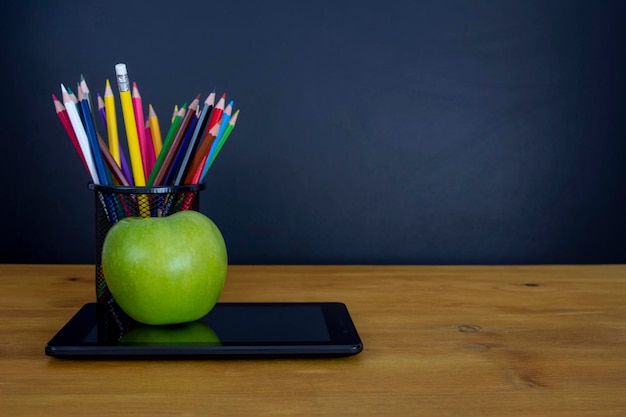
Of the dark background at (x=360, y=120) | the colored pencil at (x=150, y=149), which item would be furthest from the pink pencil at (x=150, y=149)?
the dark background at (x=360, y=120)

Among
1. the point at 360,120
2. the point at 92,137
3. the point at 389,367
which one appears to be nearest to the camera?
the point at 389,367

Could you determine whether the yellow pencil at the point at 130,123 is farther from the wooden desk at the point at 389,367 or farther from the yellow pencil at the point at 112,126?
the wooden desk at the point at 389,367

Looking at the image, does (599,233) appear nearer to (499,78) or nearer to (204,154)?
(499,78)

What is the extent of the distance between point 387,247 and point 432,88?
24 cm

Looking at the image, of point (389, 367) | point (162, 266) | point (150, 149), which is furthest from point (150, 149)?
point (389, 367)

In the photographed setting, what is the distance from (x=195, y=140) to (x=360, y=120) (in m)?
0.36

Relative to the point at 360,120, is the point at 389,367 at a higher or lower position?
lower

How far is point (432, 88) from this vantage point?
90 centimetres

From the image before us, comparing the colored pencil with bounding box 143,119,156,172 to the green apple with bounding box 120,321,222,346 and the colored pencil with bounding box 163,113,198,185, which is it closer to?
the colored pencil with bounding box 163,113,198,185

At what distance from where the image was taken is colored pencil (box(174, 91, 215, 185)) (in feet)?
1.96

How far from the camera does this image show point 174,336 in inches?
20.6

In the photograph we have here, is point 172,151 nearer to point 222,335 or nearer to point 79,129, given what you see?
point 79,129

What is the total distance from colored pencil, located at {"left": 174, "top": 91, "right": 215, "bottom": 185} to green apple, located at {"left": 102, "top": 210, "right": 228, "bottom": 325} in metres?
0.07

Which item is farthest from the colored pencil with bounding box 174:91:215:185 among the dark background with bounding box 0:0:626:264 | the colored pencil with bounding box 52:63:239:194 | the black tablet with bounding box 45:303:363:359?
the dark background with bounding box 0:0:626:264
